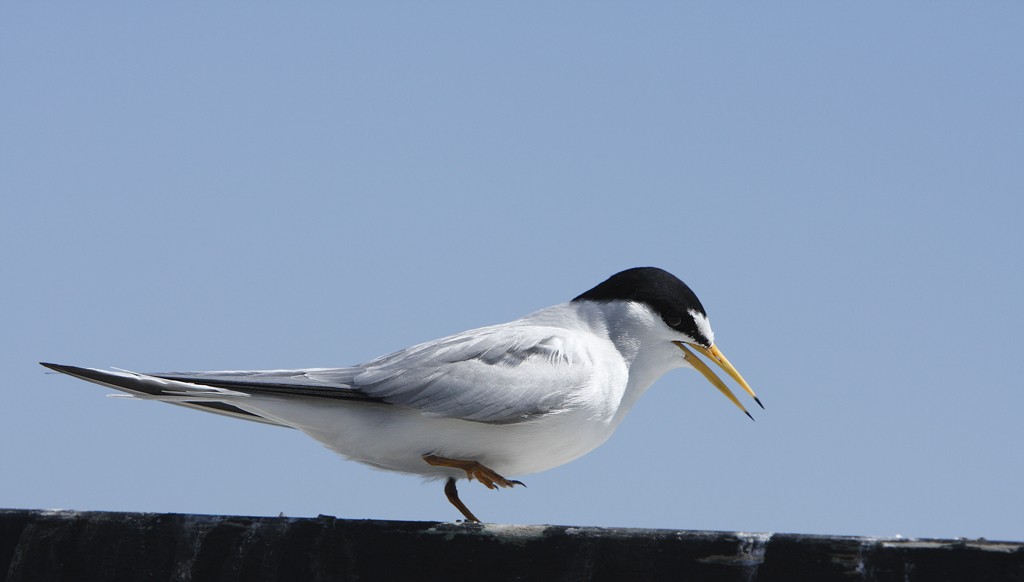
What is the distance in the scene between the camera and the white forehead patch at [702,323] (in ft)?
17.5

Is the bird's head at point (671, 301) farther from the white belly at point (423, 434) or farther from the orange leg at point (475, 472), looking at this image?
the orange leg at point (475, 472)

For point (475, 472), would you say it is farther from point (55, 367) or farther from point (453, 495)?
point (55, 367)

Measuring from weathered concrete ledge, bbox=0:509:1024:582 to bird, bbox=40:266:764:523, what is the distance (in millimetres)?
1046

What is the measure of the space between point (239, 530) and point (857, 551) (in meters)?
1.76

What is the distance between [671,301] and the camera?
530cm

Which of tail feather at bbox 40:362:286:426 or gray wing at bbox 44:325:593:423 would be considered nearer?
tail feather at bbox 40:362:286:426

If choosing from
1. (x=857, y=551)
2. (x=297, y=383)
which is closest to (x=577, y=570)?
(x=857, y=551)

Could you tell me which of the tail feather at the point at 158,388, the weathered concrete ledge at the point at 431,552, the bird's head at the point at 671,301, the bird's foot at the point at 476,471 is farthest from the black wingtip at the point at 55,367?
the bird's head at the point at 671,301

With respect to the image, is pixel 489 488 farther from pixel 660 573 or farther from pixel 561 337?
pixel 660 573

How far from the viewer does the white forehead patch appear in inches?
211

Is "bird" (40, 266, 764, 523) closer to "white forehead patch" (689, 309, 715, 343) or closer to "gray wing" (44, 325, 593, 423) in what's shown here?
"gray wing" (44, 325, 593, 423)

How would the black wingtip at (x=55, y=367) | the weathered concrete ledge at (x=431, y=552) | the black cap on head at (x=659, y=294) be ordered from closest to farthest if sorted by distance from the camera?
the weathered concrete ledge at (x=431, y=552), the black wingtip at (x=55, y=367), the black cap on head at (x=659, y=294)

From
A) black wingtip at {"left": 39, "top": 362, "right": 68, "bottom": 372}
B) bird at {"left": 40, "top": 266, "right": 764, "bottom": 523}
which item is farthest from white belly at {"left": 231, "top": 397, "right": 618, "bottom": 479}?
black wingtip at {"left": 39, "top": 362, "right": 68, "bottom": 372}

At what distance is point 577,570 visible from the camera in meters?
3.02
